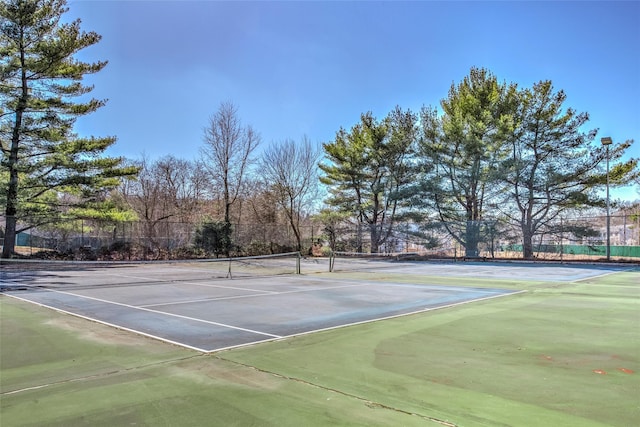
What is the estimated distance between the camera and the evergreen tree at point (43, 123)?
76.5 ft

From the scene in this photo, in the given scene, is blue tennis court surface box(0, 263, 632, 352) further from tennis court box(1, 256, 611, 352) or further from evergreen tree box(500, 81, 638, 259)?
evergreen tree box(500, 81, 638, 259)

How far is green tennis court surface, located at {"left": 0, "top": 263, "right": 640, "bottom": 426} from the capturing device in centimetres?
345

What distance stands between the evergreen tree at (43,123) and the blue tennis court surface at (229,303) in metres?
11.2

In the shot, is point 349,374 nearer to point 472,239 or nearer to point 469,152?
point 472,239

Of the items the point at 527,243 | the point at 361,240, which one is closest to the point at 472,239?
the point at 527,243

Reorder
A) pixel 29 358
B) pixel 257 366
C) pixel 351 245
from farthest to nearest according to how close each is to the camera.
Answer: pixel 351 245, pixel 29 358, pixel 257 366

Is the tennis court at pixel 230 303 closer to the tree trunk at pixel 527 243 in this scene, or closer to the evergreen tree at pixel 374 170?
the tree trunk at pixel 527 243

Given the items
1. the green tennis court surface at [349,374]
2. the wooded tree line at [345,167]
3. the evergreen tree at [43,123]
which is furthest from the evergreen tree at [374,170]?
the green tennis court surface at [349,374]

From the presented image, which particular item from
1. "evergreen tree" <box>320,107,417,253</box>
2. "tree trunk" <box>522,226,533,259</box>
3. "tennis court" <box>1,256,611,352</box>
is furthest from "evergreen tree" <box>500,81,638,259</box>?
"tennis court" <box>1,256,611,352</box>

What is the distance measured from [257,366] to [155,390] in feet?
3.69

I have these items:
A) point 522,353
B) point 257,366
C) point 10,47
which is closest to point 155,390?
point 257,366

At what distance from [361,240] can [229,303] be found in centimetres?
2470

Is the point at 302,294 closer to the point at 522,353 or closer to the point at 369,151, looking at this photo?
the point at 522,353

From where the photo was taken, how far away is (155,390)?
4.03m
